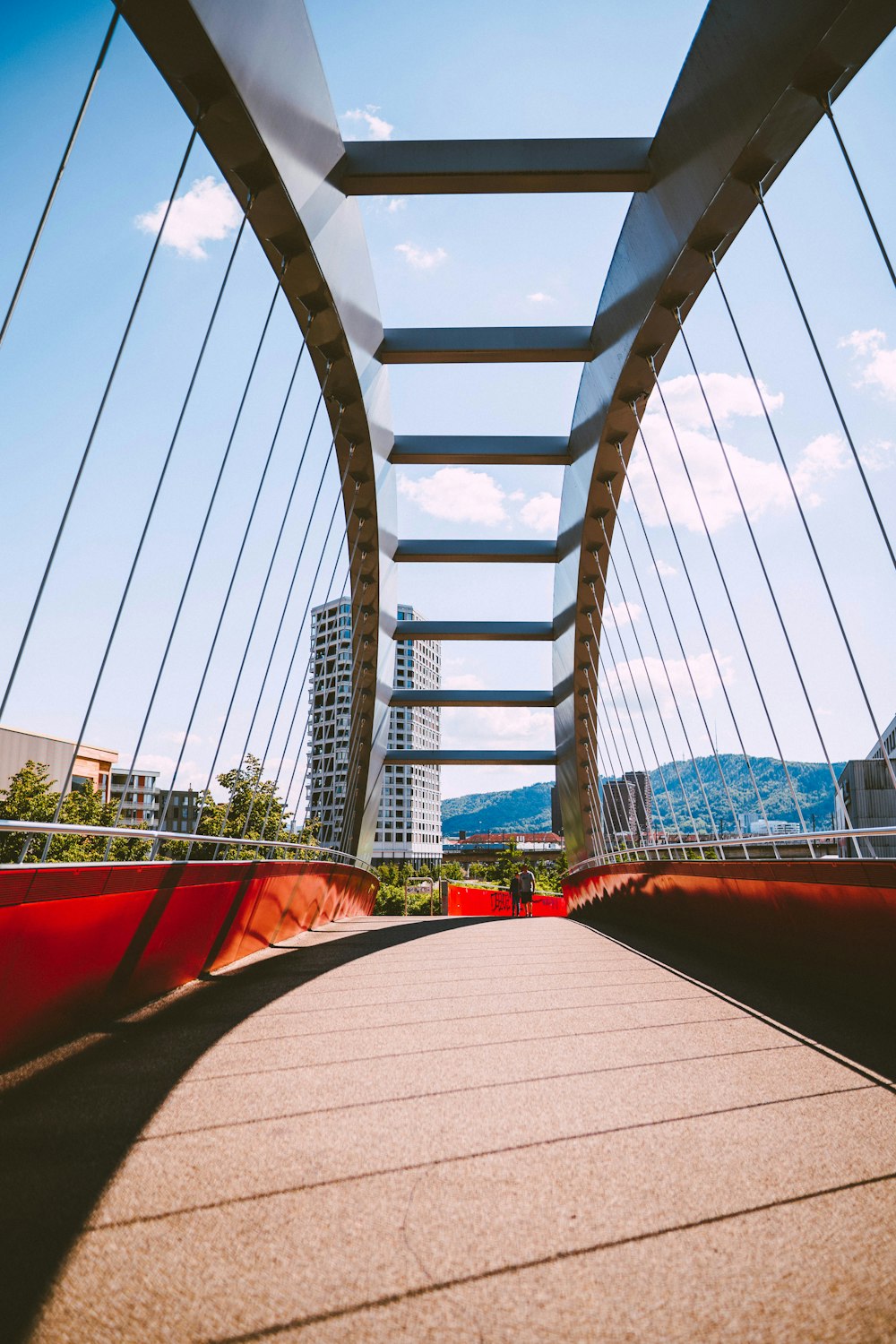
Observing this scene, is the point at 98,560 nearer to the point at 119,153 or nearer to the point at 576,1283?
the point at 119,153

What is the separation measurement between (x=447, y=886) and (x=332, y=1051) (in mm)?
18189

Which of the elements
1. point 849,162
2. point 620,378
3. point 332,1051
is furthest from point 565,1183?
point 620,378

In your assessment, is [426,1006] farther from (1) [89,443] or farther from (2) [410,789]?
(2) [410,789]

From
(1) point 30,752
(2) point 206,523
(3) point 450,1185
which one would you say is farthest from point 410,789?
(3) point 450,1185

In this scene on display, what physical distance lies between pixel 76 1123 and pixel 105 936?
4.19ft

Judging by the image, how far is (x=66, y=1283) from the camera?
161 centimetres

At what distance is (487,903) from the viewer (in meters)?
24.5

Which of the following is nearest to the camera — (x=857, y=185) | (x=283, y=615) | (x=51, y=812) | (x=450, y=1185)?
(x=450, y=1185)

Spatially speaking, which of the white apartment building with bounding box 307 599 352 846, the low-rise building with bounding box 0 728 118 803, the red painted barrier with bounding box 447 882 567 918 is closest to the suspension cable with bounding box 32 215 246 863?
the white apartment building with bounding box 307 599 352 846

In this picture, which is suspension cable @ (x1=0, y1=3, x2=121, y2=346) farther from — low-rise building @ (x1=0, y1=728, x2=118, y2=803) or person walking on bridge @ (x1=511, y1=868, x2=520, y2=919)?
low-rise building @ (x1=0, y1=728, x2=118, y2=803)

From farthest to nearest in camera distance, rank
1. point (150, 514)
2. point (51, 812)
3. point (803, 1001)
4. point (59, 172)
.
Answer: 1. point (51, 812)
2. point (150, 514)
3. point (803, 1001)
4. point (59, 172)


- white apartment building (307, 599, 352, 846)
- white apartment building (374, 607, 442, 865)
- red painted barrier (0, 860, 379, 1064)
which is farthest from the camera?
white apartment building (374, 607, 442, 865)

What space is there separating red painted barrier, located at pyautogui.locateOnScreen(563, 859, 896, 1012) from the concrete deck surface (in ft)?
1.78

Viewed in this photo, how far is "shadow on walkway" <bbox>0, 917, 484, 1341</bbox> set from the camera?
1.69 m
